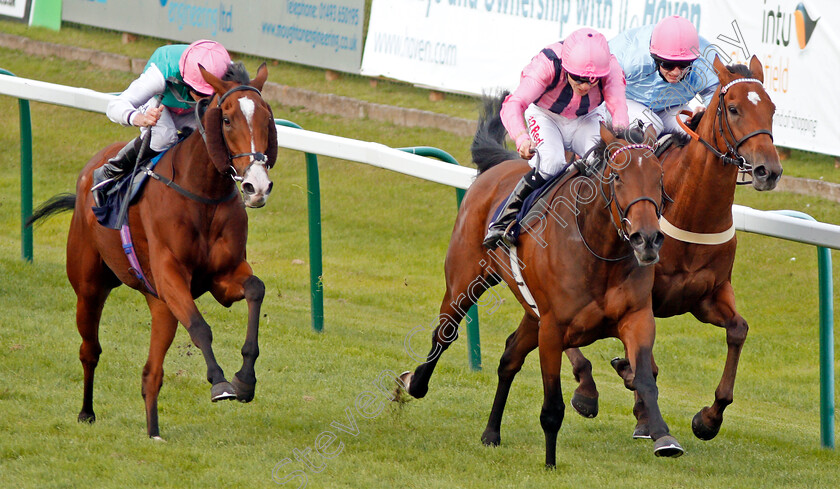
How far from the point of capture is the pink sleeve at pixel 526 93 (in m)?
5.42

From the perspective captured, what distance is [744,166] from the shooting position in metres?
5.27

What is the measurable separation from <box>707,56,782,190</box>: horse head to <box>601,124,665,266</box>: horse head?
65cm

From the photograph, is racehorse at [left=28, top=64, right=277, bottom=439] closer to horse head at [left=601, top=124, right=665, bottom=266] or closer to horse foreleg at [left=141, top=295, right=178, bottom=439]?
horse foreleg at [left=141, top=295, right=178, bottom=439]

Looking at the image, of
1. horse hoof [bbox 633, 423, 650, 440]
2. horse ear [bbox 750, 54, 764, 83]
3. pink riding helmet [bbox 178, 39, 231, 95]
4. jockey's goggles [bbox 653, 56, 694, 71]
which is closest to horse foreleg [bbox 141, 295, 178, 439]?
Result: pink riding helmet [bbox 178, 39, 231, 95]

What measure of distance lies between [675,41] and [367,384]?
8.86ft

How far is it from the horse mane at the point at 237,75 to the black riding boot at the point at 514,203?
1432 mm

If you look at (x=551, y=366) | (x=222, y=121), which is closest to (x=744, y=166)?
(x=551, y=366)

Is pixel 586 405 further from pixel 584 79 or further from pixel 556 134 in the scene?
pixel 584 79

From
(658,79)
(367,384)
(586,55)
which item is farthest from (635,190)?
(367,384)

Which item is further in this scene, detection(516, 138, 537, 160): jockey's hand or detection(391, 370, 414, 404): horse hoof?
detection(391, 370, 414, 404): horse hoof

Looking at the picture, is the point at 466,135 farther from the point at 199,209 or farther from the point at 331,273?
the point at 199,209

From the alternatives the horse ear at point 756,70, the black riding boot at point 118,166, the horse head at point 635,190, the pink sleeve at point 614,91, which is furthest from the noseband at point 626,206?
the black riding boot at point 118,166

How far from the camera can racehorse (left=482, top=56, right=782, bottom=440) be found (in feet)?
17.3

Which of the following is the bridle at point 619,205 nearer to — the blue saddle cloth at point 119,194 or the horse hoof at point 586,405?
the horse hoof at point 586,405
